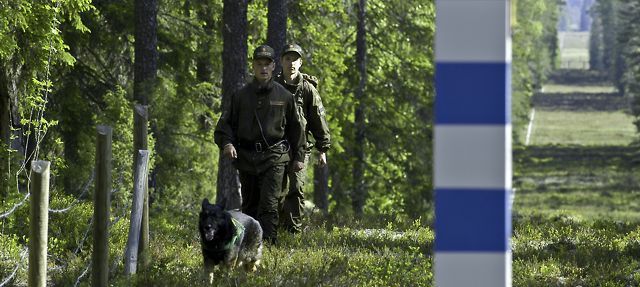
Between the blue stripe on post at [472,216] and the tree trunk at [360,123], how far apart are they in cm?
3324

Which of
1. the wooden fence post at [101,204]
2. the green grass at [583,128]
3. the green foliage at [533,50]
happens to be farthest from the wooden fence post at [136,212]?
the green grass at [583,128]

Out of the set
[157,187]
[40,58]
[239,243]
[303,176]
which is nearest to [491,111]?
[239,243]

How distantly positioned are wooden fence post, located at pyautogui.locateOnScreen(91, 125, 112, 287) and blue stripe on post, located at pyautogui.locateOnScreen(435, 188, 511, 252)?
6454mm

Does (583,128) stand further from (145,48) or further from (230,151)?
(230,151)

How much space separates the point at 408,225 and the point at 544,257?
3.50 metres

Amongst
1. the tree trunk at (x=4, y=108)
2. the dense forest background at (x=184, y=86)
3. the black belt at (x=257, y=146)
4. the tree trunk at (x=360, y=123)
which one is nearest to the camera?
the black belt at (x=257, y=146)

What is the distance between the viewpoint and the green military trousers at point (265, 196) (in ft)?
42.7

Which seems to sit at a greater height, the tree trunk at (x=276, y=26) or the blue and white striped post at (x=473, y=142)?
the tree trunk at (x=276, y=26)

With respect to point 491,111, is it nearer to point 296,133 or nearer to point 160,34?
point 296,133

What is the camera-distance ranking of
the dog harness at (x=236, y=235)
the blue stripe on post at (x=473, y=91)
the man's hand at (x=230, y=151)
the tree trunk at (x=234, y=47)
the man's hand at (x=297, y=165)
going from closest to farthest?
the blue stripe on post at (x=473, y=91)
the dog harness at (x=236, y=235)
the man's hand at (x=230, y=151)
the man's hand at (x=297, y=165)
the tree trunk at (x=234, y=47)

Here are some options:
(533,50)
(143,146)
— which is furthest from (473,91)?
(533,50)

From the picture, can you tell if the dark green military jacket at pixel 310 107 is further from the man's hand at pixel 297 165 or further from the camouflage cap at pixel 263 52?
the camouflage cap at pixel 263 52

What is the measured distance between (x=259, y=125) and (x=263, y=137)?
154 millimetres

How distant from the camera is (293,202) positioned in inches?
558
